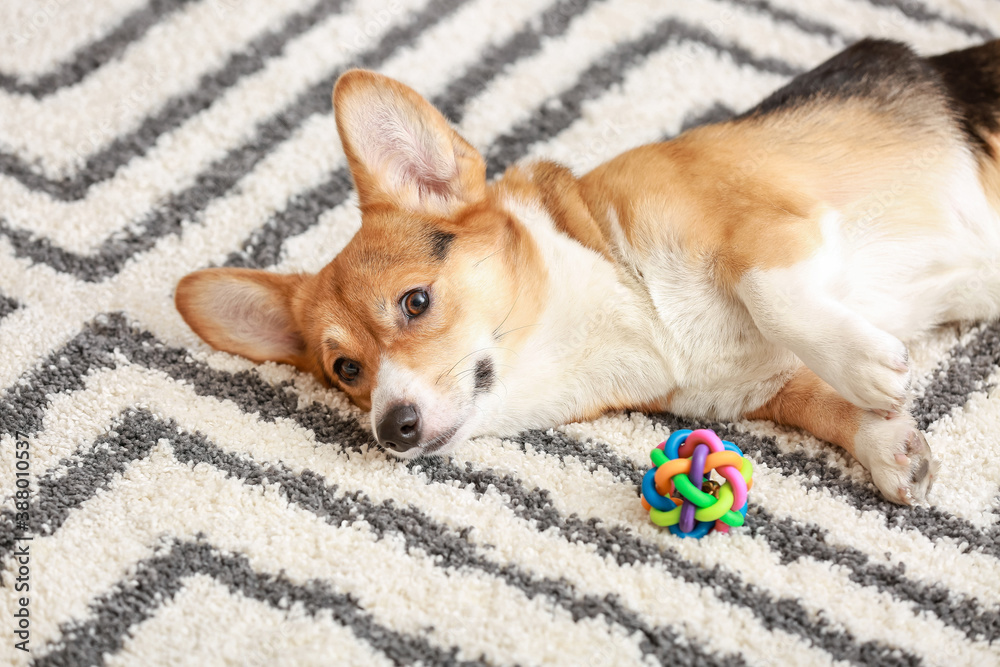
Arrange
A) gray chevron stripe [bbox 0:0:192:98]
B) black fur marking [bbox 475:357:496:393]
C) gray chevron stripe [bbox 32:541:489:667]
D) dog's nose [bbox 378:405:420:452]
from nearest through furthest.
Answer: gray chevron stripe [bbox 32:541:489:667] → dog's nose [bbox 378:405:420:452] → black fur marking [bbox 475:357:496:393] → gray chevron stripe [bbox 0:0:192:98]

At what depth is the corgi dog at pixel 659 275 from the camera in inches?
80.4

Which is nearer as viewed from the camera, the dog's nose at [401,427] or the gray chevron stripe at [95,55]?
the dog's nose at [401,427]

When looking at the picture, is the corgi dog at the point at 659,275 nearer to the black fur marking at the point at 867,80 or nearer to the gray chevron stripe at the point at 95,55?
the black fur marking at the point at 867,80

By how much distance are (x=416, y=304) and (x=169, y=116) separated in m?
1.63

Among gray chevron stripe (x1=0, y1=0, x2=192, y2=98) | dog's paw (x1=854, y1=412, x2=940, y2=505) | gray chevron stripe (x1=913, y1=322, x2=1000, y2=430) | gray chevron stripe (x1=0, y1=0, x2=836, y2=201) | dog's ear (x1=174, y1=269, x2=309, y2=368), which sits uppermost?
gray chevron stripe (x1=0, y1=0, x2=192, y2=98)

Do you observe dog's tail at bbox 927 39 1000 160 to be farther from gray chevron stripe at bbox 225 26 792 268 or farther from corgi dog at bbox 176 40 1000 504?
gray chevron stripe at bbox 225 26 792 268

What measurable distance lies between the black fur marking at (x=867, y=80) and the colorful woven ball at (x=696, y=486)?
113 cm

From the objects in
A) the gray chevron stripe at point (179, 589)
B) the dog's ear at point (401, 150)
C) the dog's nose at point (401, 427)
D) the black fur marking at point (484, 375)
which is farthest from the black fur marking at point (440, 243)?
the gray chevron stripe at point (179, 589)

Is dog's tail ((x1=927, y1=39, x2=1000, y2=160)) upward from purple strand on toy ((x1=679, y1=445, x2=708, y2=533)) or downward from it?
upward

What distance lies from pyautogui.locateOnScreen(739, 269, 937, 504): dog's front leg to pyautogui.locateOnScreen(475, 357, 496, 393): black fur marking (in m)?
0.64

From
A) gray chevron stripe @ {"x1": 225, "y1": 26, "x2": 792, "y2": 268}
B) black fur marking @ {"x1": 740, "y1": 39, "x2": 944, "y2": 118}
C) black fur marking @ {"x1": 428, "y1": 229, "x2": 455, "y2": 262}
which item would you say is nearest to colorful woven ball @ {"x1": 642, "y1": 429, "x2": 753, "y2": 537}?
black fur marking @ {"x1": 428, "y1": 229, "x2": 455, "y2": 262}

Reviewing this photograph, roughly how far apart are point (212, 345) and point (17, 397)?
20.4 inches

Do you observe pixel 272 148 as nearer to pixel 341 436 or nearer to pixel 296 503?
pixel 341 436

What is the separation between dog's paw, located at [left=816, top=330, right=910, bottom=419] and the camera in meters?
1.88
